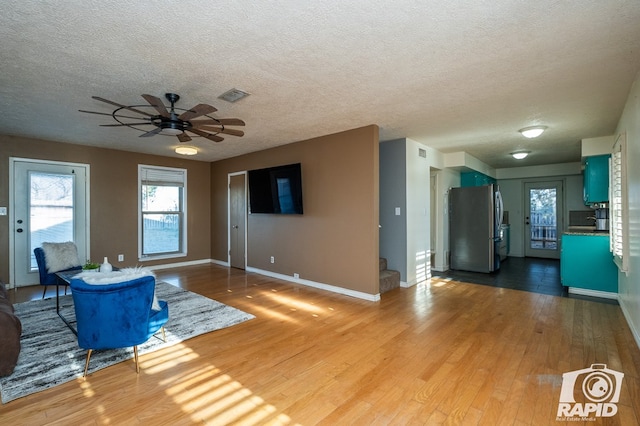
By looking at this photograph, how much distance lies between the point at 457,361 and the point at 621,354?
1.46 metres

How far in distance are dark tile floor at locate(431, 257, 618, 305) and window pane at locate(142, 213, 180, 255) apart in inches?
220

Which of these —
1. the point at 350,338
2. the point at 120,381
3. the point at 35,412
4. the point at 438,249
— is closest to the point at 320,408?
the point at 350,338

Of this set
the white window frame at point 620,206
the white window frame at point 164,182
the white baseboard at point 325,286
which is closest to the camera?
the white window frame at point 620,206

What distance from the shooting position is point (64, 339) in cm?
290

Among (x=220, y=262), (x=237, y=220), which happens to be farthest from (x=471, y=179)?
(x=220, y=262)

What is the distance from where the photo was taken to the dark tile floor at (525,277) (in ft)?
15.7

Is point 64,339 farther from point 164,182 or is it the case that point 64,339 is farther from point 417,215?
point 417,215

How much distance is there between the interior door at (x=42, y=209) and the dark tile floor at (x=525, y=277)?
6714 millimetres

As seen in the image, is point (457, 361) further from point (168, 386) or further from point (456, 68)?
point (456, 68)

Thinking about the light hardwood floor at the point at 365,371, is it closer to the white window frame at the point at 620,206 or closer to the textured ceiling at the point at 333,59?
the white window frame at the point at 620,206

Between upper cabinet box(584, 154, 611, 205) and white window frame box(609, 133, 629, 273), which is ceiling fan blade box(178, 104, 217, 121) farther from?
upper cabinet box(584, 154, 611, 205)

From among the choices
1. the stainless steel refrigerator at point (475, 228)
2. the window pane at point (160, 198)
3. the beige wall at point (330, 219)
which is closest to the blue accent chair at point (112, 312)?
the beige wall at point (330, 219)

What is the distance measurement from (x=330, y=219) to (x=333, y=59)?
106 inches

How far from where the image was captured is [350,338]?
2.98 meters
